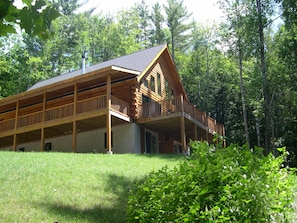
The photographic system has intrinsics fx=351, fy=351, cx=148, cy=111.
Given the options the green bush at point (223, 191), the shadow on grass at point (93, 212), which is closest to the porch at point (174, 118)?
the shadow on grass at point (93, 212)

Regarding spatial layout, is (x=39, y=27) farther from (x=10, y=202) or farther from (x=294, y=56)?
A: (x=294, y=56)

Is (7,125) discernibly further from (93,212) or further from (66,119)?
(93,212)

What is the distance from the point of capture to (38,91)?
21.1 metres

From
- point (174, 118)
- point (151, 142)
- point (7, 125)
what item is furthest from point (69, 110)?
point (174, 118)

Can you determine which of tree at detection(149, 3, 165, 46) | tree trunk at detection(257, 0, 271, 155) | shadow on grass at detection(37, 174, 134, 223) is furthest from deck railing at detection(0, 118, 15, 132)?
tree at detection(149, 3, 165, 46)

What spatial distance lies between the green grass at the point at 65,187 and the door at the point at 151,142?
6347 millimetres

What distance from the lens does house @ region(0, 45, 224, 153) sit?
19.2m

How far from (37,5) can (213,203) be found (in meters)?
3.46

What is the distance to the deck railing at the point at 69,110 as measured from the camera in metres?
18.9

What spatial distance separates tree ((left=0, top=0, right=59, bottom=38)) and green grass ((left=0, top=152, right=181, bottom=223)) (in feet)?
20.2

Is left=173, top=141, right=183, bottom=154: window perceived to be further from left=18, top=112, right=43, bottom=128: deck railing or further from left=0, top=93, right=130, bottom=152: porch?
left=18, top=112, right=43, bottom=128: deck railing

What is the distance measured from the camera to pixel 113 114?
61.1ft

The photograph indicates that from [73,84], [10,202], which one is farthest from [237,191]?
[73,84]

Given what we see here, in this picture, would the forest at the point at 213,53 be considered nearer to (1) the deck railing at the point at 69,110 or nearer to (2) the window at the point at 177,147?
(1) the deck railing at the point at 69,110
